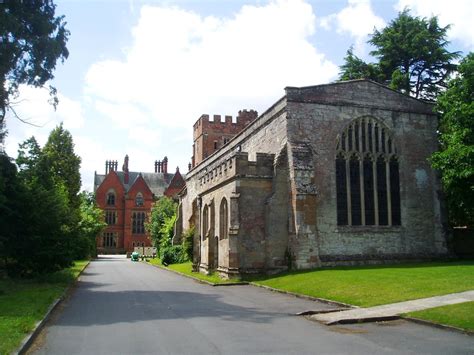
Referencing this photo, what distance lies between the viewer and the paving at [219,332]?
340 inches

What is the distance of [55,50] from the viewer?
18234 mm

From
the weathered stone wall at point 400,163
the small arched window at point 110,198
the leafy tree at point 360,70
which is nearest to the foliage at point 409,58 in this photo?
the leafy tree at point 360,70

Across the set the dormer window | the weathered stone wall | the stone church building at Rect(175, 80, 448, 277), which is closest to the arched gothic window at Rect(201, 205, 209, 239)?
the stone church building at Rect(175, 80, 448, 277)

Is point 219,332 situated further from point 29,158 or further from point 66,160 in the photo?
point 66,160

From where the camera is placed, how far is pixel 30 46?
17969 mm

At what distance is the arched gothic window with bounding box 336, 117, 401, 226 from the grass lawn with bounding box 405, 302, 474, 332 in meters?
13.4

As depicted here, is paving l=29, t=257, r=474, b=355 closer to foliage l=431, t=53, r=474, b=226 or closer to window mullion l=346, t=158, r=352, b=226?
window mullion l=346, t=158, r=352, b=226

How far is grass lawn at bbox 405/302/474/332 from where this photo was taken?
1016 cm

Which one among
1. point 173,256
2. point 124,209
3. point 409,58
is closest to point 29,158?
point 173,256

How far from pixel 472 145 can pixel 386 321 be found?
1451cm

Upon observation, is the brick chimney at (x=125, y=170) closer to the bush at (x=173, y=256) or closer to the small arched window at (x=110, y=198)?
the small arched window at (x=110, y=198)

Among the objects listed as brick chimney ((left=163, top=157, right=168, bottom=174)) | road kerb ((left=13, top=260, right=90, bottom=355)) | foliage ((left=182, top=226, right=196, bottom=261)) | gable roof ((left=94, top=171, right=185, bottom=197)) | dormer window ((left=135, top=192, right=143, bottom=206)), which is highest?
brick chimney ((left=163, top=157, right=168, bottom=174))

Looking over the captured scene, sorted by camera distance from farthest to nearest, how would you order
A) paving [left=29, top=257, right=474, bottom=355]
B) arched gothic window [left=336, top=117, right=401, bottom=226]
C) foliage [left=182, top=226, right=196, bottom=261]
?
foliage [left=182, top=226, right=196, bottom=261] → arched gothic window [left=336, top=117, right=401, bottom=226] → paving [left=29, top=257, right=474, bottom=355]

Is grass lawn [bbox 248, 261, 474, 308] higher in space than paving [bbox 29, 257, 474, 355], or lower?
higher
